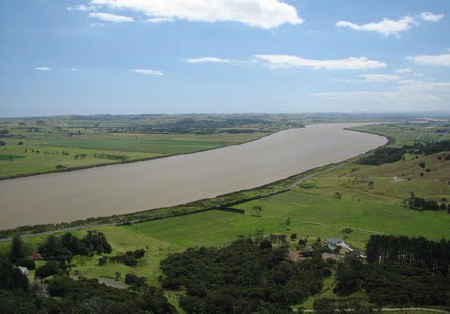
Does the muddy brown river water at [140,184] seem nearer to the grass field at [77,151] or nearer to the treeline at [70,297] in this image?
the grass field at [77,151]

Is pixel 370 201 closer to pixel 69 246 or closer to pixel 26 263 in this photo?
pixel 69 246

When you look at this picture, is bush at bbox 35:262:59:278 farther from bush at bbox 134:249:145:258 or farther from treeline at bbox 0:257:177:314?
bush at bbox 134:249:145:258

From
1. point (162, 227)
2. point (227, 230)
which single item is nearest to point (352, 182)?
point (227, 230)

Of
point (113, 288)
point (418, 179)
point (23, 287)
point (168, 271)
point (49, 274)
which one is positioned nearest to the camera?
point (23, 287)

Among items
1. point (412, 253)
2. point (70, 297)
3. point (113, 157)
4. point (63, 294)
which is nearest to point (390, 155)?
point (113, 157)

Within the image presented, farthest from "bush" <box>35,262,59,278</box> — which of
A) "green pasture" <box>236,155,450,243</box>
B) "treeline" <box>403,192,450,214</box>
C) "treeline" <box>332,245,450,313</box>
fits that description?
"treeline" <box>403,192,450,214</box>

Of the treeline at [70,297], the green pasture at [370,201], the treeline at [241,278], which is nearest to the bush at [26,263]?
the treeline at [70,297]

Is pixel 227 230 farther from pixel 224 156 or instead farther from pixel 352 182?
pixel 224 156
